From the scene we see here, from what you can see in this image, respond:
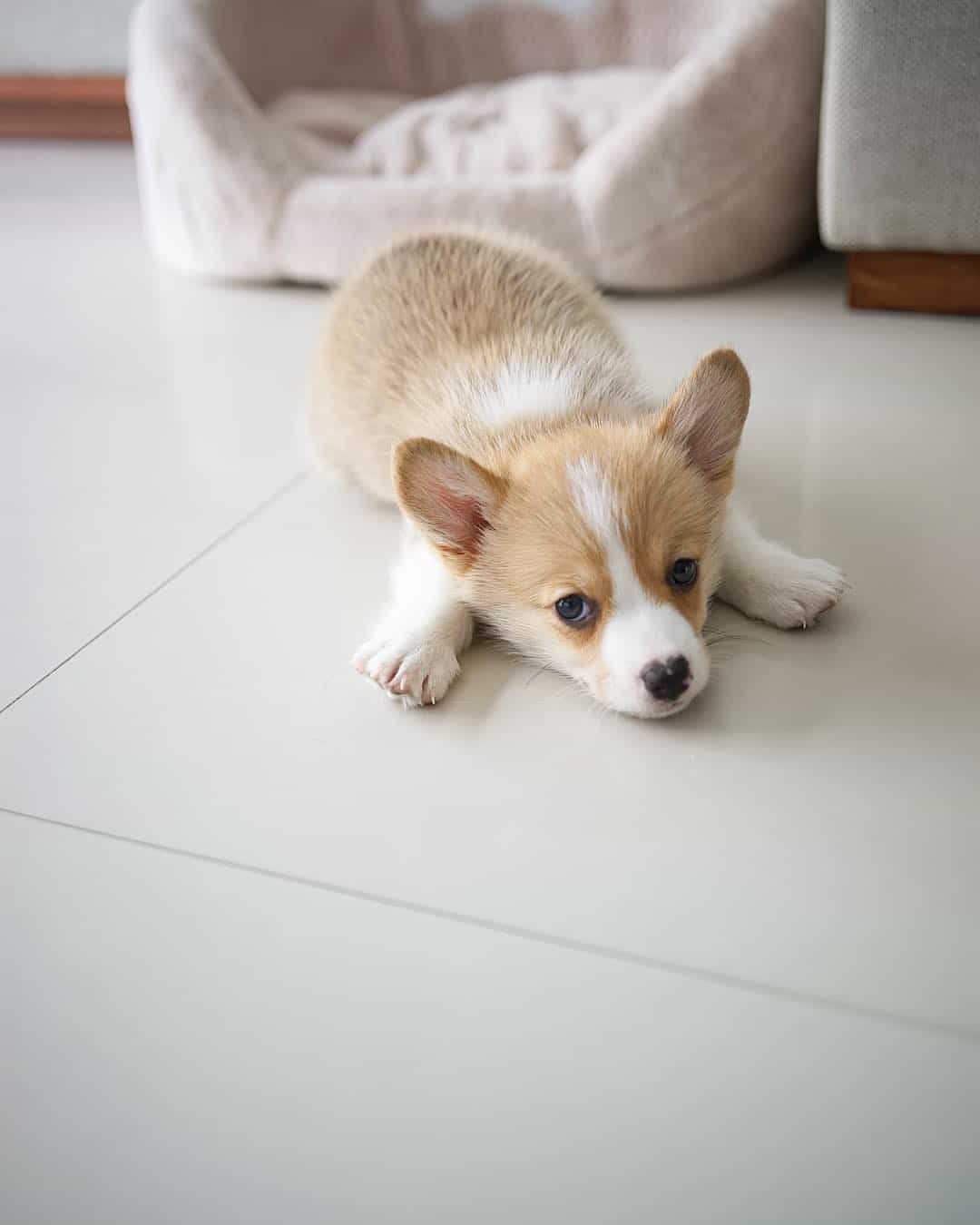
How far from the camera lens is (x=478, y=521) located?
1.50 metres

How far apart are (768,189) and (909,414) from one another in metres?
0.86

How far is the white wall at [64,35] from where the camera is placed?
4656 millimetres

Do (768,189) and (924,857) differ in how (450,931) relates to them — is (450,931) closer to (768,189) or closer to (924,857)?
(924,857)

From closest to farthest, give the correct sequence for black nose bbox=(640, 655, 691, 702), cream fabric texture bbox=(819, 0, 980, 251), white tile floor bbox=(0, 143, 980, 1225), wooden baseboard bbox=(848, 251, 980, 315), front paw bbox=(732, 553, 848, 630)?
1. white tile floor bbox=(0, 143, 980, 1225)
2. black nose bbox=(640, 655, 691, 702)
3. front paw bbox=(732, 553, 848, 630)
4. cream fabric texture bbox=(819, 0, 980, 251)
5. wooden baseboard bbox=(848, 251, 980, 315)

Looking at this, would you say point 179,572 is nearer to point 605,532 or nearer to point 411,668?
point 411,668

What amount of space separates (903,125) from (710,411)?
1250 mm

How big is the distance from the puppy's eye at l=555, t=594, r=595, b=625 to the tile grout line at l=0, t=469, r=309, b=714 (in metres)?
0.68

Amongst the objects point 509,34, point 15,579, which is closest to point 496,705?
point 15,579

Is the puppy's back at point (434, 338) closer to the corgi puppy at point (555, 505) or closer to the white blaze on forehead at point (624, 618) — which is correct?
the corgi puppy at point (555, 505)

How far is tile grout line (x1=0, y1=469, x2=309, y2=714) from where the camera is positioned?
160 cm

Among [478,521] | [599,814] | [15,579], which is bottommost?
[15,579]

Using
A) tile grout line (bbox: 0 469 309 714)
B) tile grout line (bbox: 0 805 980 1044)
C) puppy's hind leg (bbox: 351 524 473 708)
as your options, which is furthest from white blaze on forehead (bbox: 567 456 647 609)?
tile grout line (bbox: 0 469 309 714)

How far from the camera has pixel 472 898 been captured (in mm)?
1196

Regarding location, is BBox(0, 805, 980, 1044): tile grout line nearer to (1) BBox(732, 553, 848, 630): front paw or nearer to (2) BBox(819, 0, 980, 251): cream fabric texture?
(1) BBox(732, 553, 848, 630): front paw
